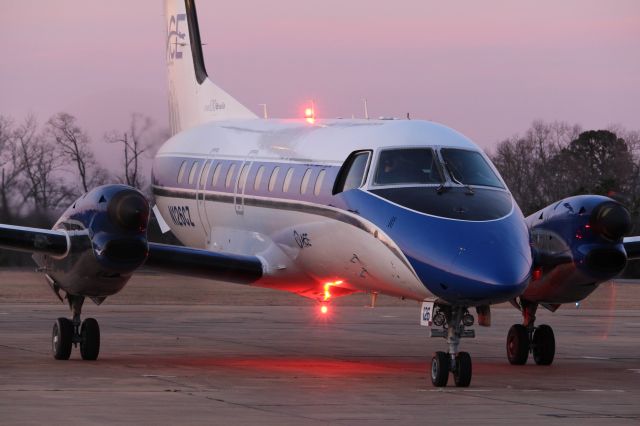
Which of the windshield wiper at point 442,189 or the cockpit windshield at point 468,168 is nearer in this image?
the windshield wiper at point 442,189

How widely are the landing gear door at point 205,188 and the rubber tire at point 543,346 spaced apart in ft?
19.3

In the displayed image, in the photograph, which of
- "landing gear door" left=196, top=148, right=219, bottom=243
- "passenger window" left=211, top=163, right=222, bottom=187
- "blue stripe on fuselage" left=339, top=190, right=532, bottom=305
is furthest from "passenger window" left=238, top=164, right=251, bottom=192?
"blue stripe on fuselage" left=339, top=190, right=532, bottom=305

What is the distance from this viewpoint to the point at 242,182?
21078 mm

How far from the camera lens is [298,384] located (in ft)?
50.9

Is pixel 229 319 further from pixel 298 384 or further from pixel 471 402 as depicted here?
pixel 471 402

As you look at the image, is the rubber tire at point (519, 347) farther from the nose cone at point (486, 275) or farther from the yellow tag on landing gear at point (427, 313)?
the nose cone at point (486, 275)

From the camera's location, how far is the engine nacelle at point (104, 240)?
17578 millimetres

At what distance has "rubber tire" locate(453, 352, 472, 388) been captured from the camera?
49.7 ft

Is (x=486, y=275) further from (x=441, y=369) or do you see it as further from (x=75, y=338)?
(x=75, y=338)

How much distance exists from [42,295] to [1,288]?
9.31 feet

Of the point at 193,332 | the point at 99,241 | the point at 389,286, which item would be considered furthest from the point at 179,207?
the point at 389,286

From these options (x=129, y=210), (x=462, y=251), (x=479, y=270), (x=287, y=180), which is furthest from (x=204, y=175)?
(x=479, y=270)

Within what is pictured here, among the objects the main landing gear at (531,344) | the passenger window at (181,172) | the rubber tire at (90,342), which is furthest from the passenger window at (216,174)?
the main landing gear at (531,344)

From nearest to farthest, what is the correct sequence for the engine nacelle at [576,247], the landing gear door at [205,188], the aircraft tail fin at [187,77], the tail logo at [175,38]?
the engine nacelle at [576,247] → the landing gear door at [205,188] → the aircraft tail fin at [187,77] → the tail logo at [175,38]
